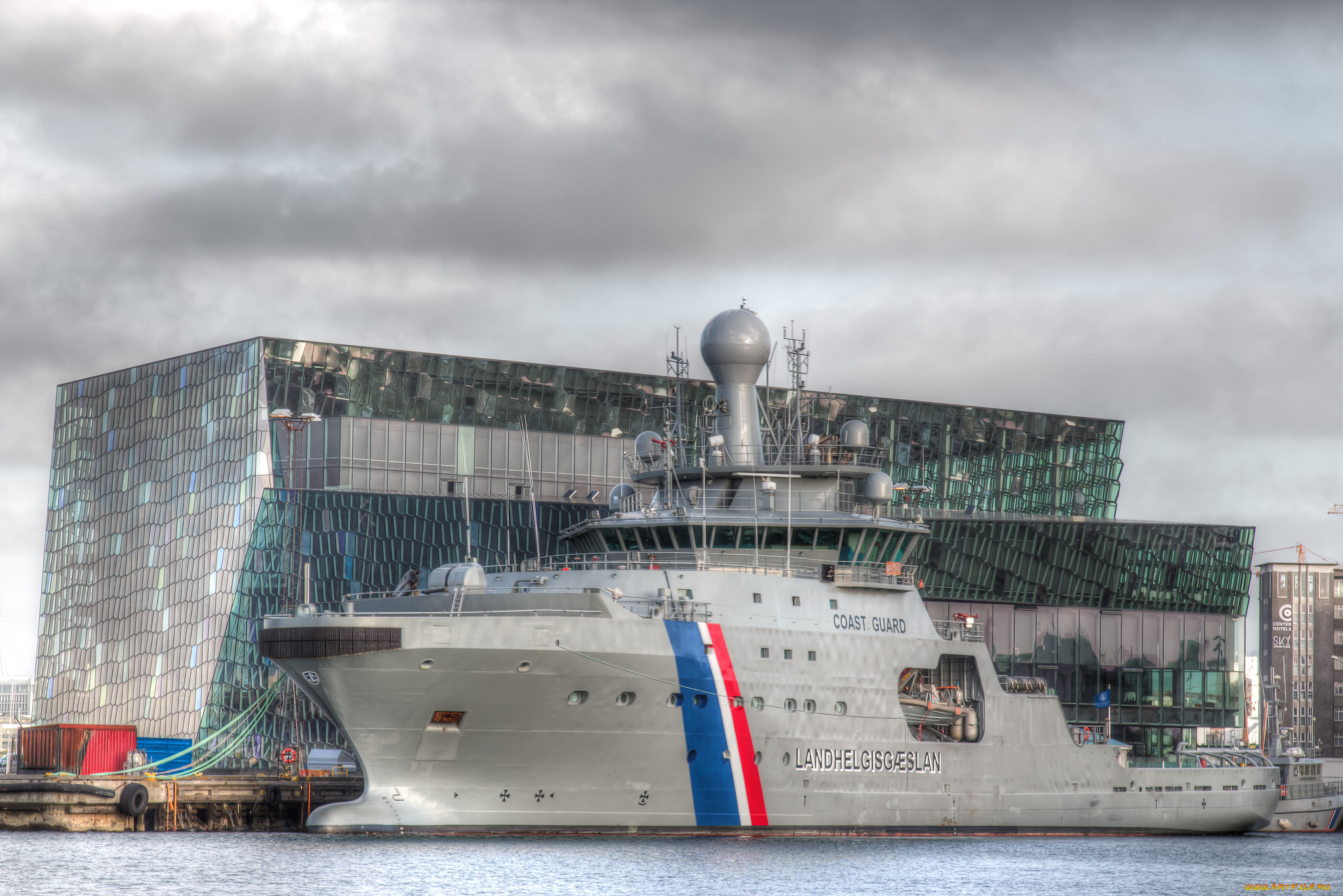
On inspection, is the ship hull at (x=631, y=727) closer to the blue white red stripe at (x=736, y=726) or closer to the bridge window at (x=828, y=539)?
the blue white red stripe at (x=736, y=726)

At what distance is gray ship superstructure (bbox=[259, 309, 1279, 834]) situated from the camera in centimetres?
3938

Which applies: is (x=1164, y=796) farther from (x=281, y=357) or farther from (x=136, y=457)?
(x=136, y=457)

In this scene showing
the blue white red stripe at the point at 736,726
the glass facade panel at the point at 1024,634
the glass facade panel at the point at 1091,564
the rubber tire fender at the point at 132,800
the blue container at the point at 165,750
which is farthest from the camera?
the glass facade panel at the point at 1091,564

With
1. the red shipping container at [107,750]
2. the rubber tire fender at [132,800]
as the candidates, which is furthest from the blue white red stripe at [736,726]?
the red shipping container at [107,750]

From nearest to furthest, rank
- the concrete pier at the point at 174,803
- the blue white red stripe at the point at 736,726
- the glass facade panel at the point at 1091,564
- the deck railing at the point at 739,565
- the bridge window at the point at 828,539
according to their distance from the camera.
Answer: the blue white red stripe at the point at 736,726, the deck railing at the point at 739,565, the bridge window at the point at 828,539, the concrete pier at the point at 174,803, the glass facade panel at the point at 1091,564

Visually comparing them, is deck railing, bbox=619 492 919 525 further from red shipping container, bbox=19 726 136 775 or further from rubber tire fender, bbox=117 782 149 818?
red shipping container, bbox=19 726 136 775

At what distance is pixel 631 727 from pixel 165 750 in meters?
29.1

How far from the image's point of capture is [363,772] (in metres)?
40.5

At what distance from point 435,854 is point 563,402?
3927cm

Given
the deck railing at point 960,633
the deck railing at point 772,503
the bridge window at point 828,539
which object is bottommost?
the deck railing at point 960,633

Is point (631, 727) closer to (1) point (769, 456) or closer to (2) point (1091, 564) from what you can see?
(1) point (769, 456)

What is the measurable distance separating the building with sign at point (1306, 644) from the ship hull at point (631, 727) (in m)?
85.2

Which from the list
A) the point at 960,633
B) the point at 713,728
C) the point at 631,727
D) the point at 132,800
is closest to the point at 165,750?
the point at 132,800

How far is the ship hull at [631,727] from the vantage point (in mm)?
39094
